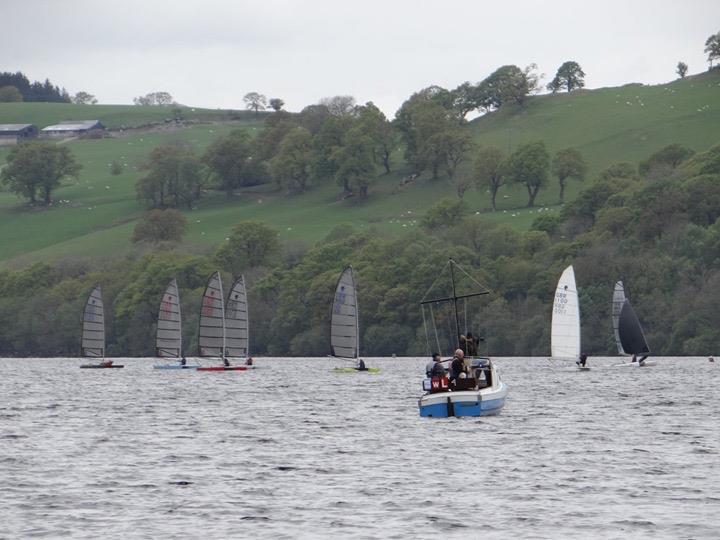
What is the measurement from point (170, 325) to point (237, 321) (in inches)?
405

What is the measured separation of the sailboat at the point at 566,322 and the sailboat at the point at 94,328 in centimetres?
3685

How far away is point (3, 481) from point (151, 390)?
48485 mm

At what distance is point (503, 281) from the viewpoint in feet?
553

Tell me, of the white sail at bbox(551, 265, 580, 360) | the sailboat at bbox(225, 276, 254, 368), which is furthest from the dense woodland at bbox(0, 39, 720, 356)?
the sailboat at bbox(225, 276, 254, 368)

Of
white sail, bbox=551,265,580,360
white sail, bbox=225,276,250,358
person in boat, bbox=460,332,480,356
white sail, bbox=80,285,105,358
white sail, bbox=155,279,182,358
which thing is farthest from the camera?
white sail, bbox=80,285,105,358

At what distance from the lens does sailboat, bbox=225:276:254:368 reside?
117 meters

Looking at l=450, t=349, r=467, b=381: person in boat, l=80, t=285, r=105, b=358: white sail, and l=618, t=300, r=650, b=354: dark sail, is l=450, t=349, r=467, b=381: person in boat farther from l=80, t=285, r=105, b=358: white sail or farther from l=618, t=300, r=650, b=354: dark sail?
l=80, t=285, r=105, b=358: white sail

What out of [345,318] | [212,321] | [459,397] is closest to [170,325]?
[212,321]

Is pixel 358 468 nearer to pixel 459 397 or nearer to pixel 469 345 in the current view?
pixel 459 397

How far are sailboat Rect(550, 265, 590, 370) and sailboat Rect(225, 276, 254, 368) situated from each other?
75.9 ft

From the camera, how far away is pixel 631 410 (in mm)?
66750

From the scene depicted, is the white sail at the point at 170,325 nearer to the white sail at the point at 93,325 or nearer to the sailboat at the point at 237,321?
the white sail at the point at 93,325

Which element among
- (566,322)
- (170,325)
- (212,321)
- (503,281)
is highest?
(503,281)

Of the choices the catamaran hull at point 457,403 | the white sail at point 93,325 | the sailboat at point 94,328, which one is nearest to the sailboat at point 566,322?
the sailboat at point 94,328
